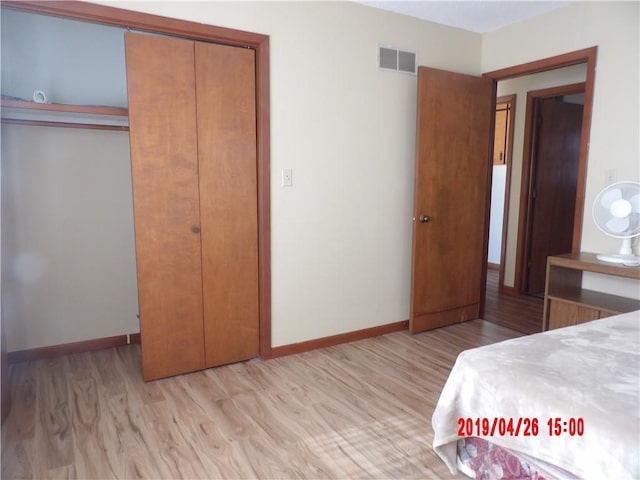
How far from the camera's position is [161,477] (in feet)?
5.59

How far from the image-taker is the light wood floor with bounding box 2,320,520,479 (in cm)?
178

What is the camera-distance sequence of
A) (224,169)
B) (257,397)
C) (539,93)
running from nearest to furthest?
(257,397), (224,169), (539,93)

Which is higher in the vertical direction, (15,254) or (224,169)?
(224,169)

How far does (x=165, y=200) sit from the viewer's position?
2.45m

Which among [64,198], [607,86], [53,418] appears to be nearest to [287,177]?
[64,198]

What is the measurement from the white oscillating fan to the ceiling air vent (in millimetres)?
1572

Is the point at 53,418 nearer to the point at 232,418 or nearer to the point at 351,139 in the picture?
the point at 232,418

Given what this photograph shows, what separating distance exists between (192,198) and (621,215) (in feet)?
8.35

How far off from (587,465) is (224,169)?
7.24ft

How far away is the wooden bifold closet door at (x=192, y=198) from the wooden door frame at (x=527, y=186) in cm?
304

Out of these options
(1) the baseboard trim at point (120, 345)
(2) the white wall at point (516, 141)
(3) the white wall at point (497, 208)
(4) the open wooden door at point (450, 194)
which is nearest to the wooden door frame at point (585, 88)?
(4) the open wooden door at point (450, 194)

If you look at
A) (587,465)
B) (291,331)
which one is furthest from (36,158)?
(587,465)

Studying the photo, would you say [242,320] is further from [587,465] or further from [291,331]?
[587,465]
